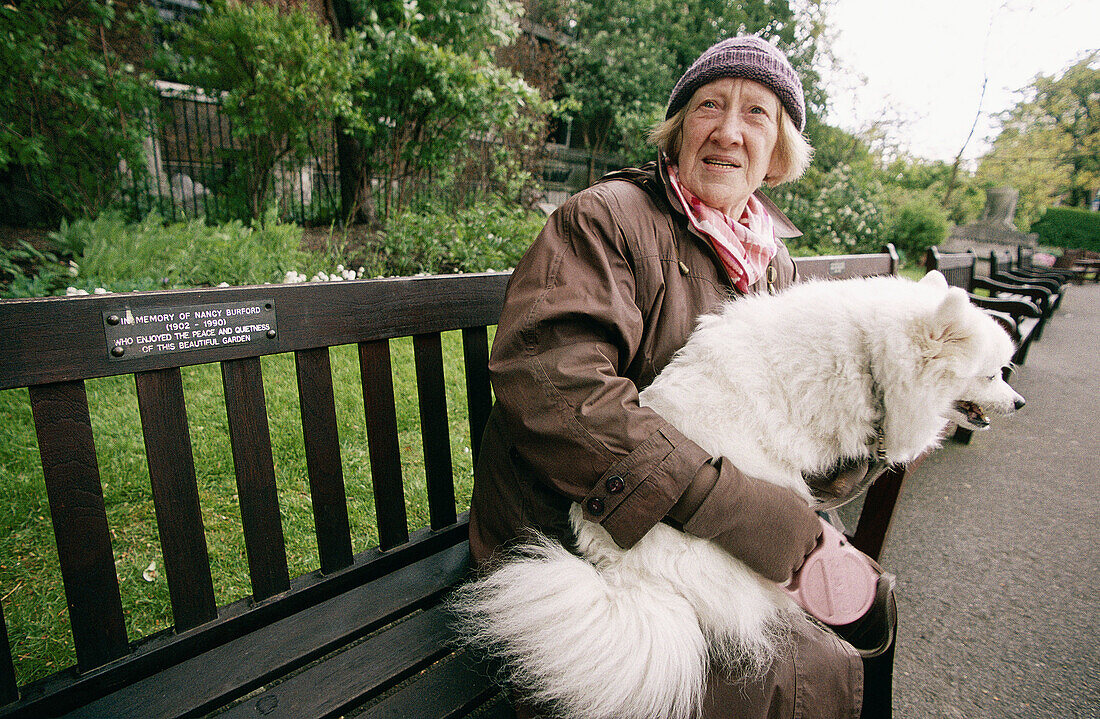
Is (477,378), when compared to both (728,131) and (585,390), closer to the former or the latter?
(585,390)

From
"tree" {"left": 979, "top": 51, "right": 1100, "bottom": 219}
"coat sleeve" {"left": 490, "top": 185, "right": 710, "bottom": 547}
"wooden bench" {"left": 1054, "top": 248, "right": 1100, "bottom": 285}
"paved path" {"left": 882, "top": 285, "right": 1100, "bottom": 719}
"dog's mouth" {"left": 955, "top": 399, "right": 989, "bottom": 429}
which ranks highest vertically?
"tree" {"left": 979, "top": 51, "right": 1100, "bottom": 219}

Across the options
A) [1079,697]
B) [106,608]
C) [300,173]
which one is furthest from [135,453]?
[300,173]

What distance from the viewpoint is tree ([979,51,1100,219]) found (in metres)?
26.4

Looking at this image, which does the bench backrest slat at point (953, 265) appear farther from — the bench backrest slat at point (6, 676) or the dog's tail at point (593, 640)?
the bench backrest slat at point (6, 676)

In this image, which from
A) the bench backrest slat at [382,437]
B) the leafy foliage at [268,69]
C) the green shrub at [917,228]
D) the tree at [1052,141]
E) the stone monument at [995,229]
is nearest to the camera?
the bench backrest slat at [382,437]

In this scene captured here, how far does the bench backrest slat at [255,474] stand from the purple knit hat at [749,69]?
5.22 feet

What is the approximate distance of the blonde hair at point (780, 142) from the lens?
2.01 m

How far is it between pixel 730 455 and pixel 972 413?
2.99 feet

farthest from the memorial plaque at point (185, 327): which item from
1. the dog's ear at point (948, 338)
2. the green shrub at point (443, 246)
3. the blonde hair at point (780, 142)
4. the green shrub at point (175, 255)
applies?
the green shrub at point (443, 246)

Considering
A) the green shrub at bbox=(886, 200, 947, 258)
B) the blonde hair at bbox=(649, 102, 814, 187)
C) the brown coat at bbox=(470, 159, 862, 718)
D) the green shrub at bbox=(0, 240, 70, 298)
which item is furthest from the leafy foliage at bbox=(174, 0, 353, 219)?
the green shrub at bbox=(886, 200, 947, 258)

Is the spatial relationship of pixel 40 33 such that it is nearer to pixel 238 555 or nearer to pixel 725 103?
pixel 238 555

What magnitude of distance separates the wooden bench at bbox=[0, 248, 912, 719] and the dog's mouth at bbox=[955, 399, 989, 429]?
5.17 feet

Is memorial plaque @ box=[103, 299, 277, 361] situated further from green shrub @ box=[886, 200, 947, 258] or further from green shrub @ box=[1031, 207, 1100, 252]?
green shrub @ box=[1031, 207, 1100, 252]

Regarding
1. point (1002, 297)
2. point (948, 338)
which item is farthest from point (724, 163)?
point (1002, 297)
